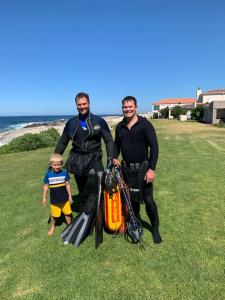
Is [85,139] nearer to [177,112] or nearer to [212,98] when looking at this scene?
[177,112]

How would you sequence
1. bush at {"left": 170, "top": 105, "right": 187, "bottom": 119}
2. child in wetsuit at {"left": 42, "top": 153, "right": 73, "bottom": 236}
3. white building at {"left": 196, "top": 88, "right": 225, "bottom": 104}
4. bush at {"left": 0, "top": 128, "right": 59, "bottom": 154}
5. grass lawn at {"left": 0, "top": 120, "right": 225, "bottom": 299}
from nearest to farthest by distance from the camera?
1. grass lawn at {"left": 0, "top": 120, "right": 225, "bottom": 299}
2. child in wetsuit at {"left": 42, "top": 153, "right": 73, "bottom": 236}
3. bush at {"left": 0, "top": 128, "right": 59, "bottom": 154}
4. white building at {"left": 196, "top": 88, "right": 225, "bottom": 104}
5. bush at {"left": 170, "top": 105, "right": 187, "bottom": 119}

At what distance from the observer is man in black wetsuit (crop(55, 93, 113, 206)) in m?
4.57

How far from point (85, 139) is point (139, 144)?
3.18ft

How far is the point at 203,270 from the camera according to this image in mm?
3629

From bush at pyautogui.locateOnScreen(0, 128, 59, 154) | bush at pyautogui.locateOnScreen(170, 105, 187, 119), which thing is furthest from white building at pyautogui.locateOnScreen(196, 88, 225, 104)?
bush at pyautogui.locateOnScreen(0, 128, 59, 154)

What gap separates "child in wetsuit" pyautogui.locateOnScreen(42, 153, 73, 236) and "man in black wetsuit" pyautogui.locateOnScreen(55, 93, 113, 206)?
179 millimetres

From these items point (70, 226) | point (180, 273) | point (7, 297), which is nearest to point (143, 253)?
point (180, 273)

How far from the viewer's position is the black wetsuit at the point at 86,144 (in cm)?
460

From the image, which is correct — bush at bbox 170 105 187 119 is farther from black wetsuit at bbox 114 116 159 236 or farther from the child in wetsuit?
black wetsuit at bbox 114 116 159 236

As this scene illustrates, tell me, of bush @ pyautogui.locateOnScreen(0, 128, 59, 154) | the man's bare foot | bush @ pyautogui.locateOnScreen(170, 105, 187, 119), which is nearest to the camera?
the man's bare foot

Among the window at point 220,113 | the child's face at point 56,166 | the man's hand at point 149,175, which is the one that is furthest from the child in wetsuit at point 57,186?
the window at point 220,113

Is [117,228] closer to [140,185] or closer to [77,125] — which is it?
[140,185]

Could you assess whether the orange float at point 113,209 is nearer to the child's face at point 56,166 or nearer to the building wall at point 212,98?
the child's face at point 56,166

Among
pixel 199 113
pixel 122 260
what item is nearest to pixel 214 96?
pixel 199 113
